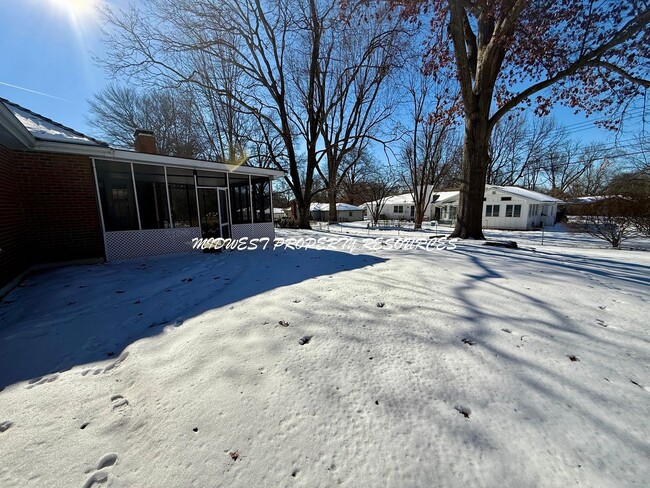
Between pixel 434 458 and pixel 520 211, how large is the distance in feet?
95.6

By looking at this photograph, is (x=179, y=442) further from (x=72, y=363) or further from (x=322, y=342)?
(x=72, y=363)

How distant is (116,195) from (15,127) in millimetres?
2608

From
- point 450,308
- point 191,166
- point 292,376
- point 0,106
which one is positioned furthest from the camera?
point 191,166

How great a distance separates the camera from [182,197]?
8203mm

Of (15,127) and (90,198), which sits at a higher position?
(15,127)

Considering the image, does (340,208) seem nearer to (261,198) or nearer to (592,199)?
(592,199)

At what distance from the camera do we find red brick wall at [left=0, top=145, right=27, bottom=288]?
4578 millimetres

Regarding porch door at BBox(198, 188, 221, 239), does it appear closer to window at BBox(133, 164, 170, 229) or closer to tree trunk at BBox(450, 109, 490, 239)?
window at BBox(133, 164, 170, 229)

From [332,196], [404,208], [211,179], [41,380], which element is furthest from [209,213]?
[404,208]

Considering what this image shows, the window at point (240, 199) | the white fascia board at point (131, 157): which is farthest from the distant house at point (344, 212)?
the white fascia board at point (131, 157)

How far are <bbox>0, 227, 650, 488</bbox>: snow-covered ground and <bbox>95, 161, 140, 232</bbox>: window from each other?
3.83 metres

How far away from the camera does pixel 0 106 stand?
3645 mm

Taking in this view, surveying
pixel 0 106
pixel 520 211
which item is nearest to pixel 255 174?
pixel 0 106

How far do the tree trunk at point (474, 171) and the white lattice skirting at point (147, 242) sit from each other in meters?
9.02
